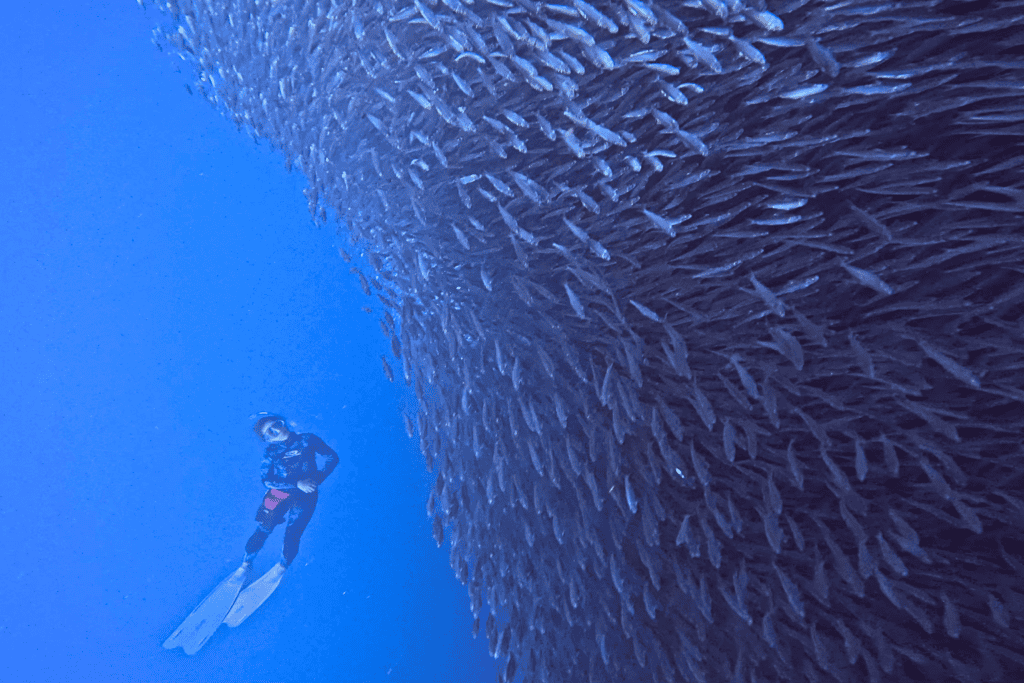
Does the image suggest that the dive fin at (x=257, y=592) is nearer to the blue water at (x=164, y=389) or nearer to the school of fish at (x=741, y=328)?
the blue water at (x=164, y=389)

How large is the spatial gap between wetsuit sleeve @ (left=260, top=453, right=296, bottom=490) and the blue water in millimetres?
100

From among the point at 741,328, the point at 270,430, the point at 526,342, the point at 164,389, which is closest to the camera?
the point at 741,328

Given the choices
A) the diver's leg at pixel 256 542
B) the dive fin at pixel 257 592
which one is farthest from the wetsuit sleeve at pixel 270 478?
the dive fin at pixel 257 592

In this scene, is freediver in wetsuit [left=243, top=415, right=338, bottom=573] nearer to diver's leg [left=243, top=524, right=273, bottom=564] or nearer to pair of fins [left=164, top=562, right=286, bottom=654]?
diver's leg [left=243, top=524, right=273, bottom=564]

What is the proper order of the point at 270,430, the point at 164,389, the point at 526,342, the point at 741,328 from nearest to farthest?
the point at 741,328
the point at 526,342
the point at 270,430
the point at 164,389

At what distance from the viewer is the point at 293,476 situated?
3363mm

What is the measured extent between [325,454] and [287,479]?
0.24 metres

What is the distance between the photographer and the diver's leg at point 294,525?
3.42m

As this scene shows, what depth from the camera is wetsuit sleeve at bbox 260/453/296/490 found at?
11.0 ft

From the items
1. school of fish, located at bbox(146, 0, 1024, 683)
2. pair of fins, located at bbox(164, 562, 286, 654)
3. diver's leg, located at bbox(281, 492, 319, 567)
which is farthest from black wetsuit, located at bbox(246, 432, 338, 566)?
school of fish, located at bbox(146, 0, 1024, 683)

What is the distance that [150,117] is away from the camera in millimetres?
3551

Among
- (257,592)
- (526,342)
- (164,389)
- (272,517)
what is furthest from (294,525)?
(526,342)

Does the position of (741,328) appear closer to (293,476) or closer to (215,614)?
(293,476)

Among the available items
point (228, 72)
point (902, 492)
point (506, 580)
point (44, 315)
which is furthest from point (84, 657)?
point (902, 492)
